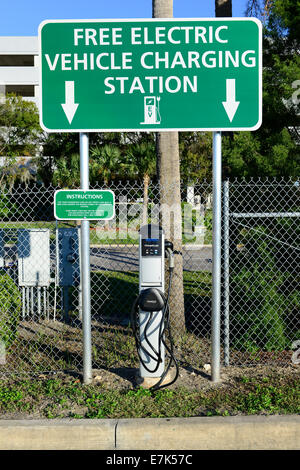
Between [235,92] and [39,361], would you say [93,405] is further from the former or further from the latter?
[235,92]

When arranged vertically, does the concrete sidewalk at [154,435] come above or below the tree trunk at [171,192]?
below

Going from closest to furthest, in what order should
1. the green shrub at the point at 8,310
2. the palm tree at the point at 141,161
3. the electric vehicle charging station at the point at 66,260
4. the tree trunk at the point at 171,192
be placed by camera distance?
the green shrub at the point at 8,310, the tree trunk at the point at 171,192, the electric vehicle charging station at the point at 66,260, the palm tree at the point at 141,161

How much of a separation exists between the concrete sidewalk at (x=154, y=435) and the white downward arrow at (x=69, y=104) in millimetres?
2680

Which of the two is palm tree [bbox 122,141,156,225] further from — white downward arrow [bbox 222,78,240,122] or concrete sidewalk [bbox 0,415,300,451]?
concrete sidewalk [bbox 0,415,300,451]

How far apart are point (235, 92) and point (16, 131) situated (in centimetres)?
2950

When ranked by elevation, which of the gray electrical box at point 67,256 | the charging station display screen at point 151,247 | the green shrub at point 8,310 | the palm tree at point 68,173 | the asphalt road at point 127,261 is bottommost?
the asphalt road at point 127,261

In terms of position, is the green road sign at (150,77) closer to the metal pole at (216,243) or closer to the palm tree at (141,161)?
the metal pole at (216,243)

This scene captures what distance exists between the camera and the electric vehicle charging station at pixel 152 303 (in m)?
4.23

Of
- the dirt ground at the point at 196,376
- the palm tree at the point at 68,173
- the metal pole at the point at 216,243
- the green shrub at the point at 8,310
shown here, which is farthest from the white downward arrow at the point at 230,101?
the palm tree at the point at 68,173

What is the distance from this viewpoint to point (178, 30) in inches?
175

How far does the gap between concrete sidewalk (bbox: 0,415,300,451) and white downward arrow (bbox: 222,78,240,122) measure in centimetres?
268

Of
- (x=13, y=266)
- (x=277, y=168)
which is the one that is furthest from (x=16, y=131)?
(x=277, y=168)

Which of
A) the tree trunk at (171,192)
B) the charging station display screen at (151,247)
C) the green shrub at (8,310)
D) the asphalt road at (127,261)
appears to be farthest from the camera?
the asphalt road at (127,261)

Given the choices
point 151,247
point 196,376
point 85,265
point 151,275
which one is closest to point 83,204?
point 85,265
